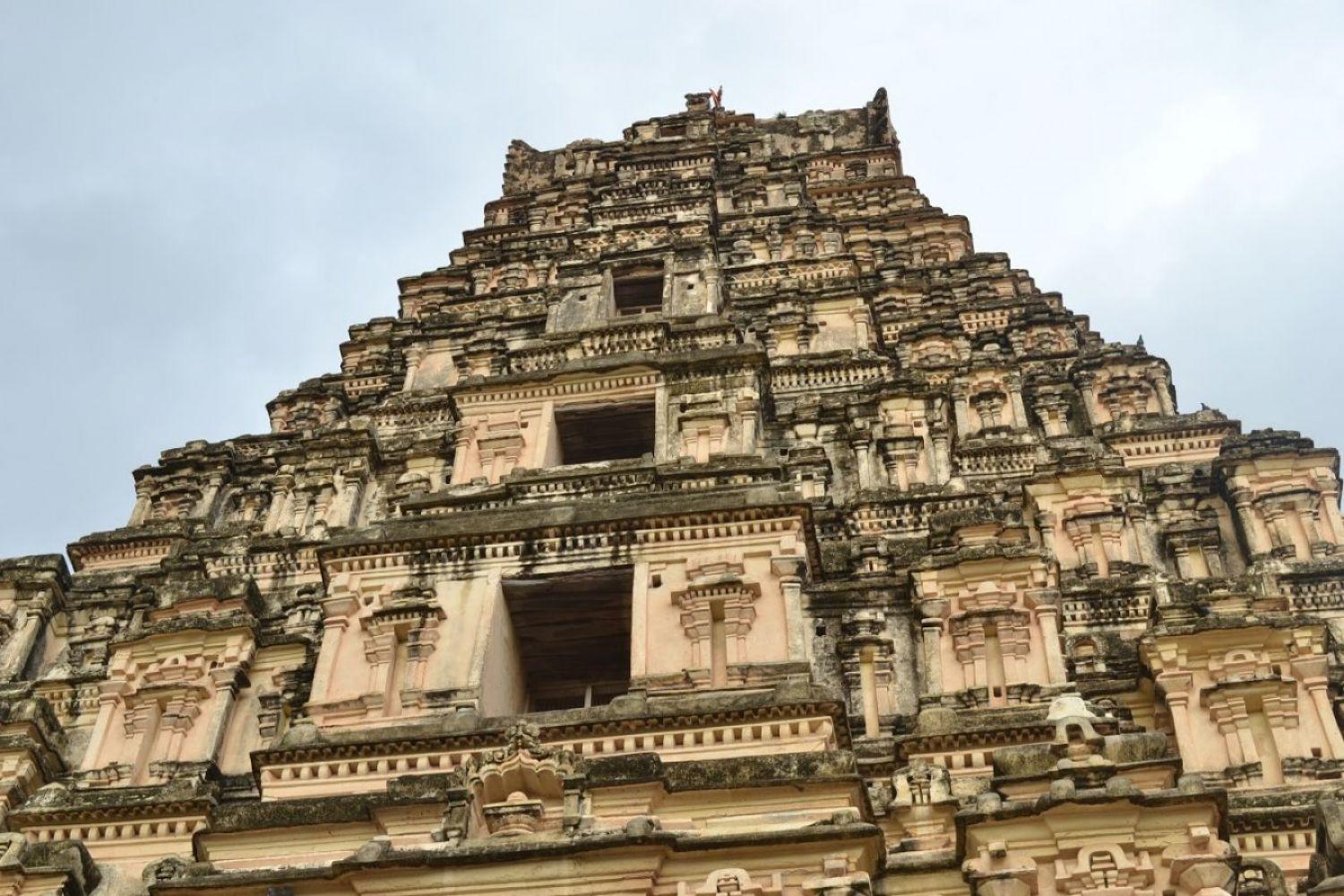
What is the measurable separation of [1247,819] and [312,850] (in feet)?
28.0

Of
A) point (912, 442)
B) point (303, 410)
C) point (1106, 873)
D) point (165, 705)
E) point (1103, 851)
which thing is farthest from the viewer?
point (303, 410)

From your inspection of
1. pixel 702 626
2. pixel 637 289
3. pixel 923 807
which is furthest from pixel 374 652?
pixel 637 289

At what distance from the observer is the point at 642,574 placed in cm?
1681

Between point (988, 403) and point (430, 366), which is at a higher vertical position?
point (430, 366)

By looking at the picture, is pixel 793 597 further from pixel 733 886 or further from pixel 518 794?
pixel 733 886

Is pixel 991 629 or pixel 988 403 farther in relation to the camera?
pixel 988 403

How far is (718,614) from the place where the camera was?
53.6ft

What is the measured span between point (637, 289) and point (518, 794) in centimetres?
1471

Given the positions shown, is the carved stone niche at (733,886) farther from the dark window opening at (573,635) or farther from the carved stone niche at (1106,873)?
the dark window opening at (573,635)

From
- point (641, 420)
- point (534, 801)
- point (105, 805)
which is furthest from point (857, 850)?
point (641, 420)

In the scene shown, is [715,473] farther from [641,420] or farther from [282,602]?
[282,602]

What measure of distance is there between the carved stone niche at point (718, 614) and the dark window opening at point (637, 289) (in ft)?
36.1

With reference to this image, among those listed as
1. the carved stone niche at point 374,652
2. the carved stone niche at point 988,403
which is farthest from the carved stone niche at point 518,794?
the carved stone niche at point 988,403

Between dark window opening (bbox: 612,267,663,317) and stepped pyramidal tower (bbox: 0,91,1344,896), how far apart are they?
0.06 m
